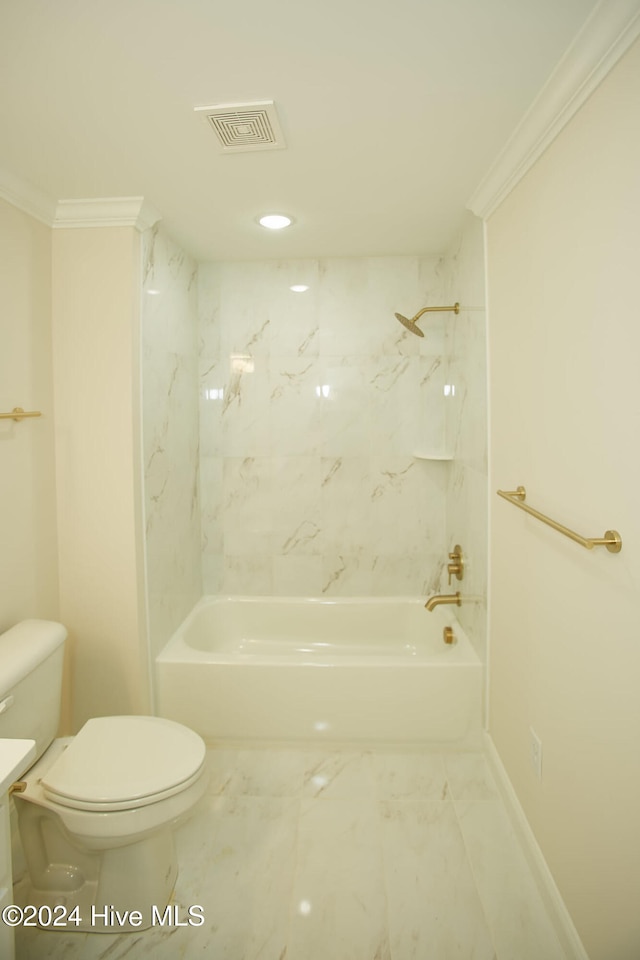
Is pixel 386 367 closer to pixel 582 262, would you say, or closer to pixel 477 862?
pixel 582 262

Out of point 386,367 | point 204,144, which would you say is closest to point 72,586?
point 204,144

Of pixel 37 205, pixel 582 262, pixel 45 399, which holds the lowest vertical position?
pixel 45 399

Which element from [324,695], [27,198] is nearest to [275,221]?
[27,198]

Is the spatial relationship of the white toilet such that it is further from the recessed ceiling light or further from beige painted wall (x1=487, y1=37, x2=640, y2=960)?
the recessed ceiling light

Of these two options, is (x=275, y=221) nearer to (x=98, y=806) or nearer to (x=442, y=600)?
(x=442, y=600)

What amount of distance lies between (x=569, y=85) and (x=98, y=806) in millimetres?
2062

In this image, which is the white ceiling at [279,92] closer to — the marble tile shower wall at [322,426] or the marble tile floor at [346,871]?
the marble tile shower wall at [322,426]

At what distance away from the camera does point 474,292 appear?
2.07 metres

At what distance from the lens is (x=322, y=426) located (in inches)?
108

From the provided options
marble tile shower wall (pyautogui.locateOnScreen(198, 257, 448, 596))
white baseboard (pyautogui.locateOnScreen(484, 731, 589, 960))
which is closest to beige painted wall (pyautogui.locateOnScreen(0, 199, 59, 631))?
marble tile shower wall (pyautogui.locateOnScreen(198, 257, 448, 596))

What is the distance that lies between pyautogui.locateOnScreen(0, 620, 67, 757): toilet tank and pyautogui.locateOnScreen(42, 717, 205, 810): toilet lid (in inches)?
5.2

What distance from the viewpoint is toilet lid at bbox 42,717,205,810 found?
131cm

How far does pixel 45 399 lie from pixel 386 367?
5.28ft

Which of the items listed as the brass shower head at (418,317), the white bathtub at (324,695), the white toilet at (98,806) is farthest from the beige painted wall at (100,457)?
the brass shower head at (418,317)
